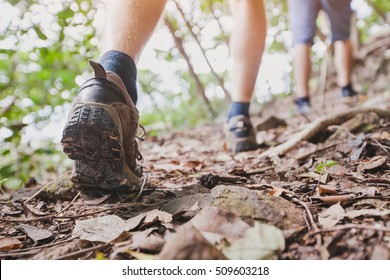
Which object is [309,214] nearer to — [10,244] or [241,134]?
[10,244]

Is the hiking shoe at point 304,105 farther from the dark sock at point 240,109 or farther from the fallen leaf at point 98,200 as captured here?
the fallen leaf at point 98,200

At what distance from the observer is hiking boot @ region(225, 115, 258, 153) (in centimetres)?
191

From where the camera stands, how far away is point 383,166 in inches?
46.6

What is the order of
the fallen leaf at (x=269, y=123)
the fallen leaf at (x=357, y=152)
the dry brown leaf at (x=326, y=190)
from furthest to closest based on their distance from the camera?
the fallen leaf at (x=269, y=123)
the fallen leaf at (x=357, y=152)
the dry brown leaf at (x=326, y=190)

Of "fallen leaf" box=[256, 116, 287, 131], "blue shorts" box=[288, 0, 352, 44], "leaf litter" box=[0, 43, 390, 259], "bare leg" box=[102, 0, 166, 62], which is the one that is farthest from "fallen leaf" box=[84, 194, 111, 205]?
"blue shorts" box=[288, 0, 352, 44]

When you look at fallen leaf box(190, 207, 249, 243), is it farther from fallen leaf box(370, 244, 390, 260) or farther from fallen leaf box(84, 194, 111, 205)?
fallen leaf box(84, 194, 111, 205)

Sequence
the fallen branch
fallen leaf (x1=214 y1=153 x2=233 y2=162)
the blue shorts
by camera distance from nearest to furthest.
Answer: the fallen branch, fallen leaf (x1=214 y1=153 x2=233 y2=162), the blue shorts

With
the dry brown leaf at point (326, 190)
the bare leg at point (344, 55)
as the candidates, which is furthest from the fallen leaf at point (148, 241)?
the bare leg at point (344, 55)

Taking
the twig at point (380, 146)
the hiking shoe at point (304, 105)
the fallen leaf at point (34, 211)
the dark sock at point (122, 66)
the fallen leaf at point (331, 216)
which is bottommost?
the fallen leaf at point (34, 211)

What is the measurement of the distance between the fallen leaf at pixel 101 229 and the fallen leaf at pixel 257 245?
309 mm

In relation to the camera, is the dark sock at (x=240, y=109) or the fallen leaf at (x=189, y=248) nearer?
the fallen leaf at (x=189, y=248)

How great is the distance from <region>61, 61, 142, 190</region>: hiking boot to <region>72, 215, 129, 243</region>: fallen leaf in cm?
25

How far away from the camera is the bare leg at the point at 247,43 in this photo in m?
1.92

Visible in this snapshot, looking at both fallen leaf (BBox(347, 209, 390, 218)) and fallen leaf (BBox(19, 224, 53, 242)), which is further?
fallen leaf (BBox(19, 224, 53, 242))
